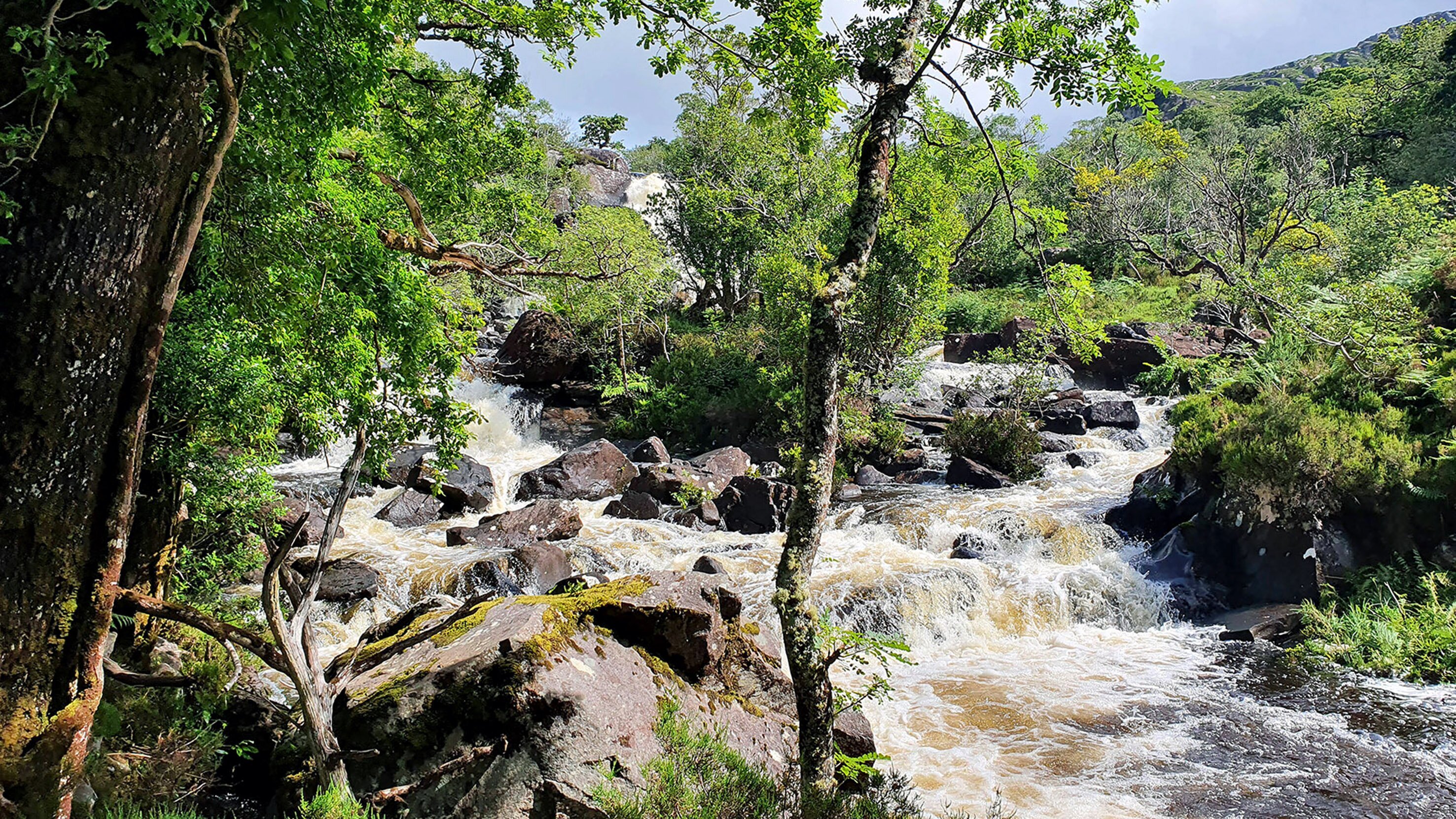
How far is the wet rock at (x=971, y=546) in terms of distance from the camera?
500 inches

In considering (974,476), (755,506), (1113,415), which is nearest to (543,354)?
(755,506)

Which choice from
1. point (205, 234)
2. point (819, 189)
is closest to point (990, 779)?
point (205, 234)

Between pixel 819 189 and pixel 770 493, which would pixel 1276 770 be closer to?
pixel 770 493

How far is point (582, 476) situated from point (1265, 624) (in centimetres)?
1239

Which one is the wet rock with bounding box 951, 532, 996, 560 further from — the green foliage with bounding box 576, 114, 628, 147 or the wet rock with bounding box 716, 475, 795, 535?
the green foliage with bounding box 576, 114, 628, 147

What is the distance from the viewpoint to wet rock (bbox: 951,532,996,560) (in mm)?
12703

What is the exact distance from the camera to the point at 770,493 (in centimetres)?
1510

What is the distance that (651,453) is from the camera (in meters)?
19.6

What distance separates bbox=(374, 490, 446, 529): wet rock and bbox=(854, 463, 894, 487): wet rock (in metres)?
9.06

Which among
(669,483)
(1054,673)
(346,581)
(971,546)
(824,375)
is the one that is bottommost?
(1054,673)

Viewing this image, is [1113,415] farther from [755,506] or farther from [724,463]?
[755,506]

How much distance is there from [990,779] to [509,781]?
15.3 feet

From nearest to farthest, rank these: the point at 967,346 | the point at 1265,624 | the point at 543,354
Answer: the point at 1265,624 < the point at 543,354 < the point at 967,346

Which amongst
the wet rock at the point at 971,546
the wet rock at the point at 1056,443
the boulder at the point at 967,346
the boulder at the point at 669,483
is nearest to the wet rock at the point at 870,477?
the boulder at the point at 669,483
